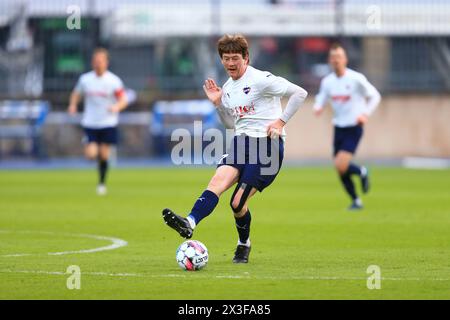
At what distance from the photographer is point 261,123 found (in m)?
11.0

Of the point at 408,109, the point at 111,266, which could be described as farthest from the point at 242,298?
the point at 408,109

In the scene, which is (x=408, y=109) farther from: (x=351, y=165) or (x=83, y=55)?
(x=351, y=165)

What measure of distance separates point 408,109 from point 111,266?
72.4 feet

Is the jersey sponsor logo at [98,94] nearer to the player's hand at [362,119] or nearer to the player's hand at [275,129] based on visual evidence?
the player's hand at [362,119]

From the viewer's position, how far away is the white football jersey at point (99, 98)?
2186 cm

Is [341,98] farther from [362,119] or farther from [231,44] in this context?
[231,44]

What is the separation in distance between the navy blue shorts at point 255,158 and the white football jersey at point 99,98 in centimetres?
1118

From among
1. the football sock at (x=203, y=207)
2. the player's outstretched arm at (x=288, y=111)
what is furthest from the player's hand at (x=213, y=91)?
the football sock at (x=203, y=207)

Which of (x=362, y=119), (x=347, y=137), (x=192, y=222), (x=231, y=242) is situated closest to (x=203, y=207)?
(x=192, y=222)

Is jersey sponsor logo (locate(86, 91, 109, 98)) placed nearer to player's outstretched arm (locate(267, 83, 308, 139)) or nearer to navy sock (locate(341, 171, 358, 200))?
navy sock (locate(341, 171, 358, 200))

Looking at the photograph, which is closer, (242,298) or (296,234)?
(242,298)

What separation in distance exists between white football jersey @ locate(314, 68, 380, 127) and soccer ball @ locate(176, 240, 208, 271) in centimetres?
822

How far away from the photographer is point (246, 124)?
36.0 ft

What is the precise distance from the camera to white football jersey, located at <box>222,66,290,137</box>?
1091cm
